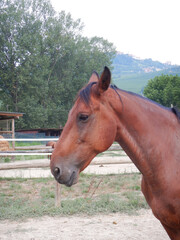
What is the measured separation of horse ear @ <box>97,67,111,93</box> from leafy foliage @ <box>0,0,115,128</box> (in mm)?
24200

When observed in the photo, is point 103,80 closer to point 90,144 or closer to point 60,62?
point 90,144

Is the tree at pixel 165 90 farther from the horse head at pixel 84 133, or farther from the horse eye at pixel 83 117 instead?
the horse eye at pixel 83 117

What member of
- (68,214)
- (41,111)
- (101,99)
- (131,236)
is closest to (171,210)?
(101,99)

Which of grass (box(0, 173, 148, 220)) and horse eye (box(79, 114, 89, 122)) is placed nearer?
horse eye (box(79, 114, 89, 122))

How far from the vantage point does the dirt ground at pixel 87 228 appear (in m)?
3.65

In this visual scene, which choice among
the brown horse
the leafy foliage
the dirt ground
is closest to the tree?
the leafy foliage

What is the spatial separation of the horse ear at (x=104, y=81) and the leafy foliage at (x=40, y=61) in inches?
953

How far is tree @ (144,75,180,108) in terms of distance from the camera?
45297 mm

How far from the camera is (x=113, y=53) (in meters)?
36.2

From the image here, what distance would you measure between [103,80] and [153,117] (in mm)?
593

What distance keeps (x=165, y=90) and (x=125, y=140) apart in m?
47.5

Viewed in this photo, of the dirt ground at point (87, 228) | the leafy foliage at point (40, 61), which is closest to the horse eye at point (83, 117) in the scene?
the dirt ground at point (87, 228)

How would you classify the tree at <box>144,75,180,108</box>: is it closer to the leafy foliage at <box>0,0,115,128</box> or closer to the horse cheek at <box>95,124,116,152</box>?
the leafy foliage at <box>0,0,115,128</box>

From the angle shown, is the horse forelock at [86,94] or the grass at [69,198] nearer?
the horse forelock at [86,94]
